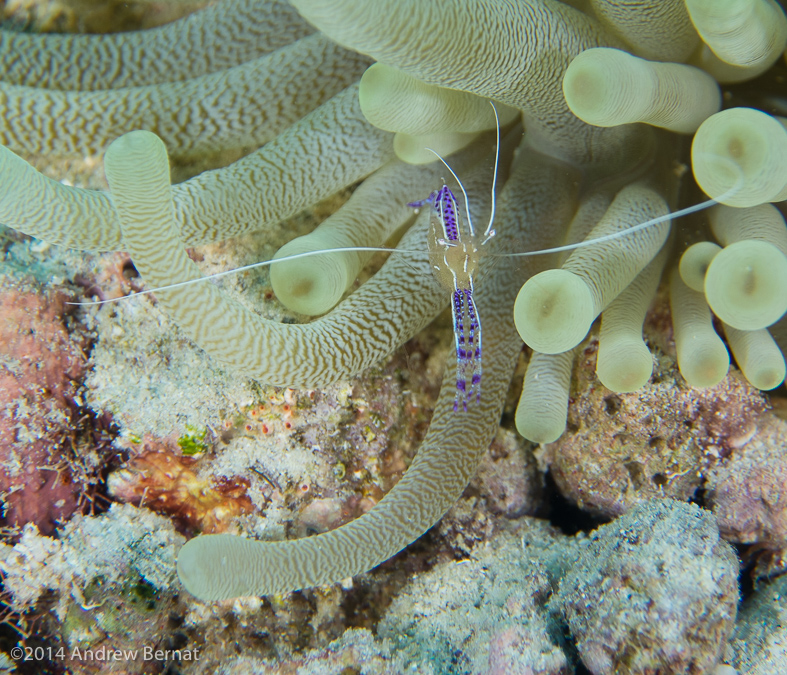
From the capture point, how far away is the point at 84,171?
2443 mm

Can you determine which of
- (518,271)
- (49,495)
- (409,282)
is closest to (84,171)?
(49,495)

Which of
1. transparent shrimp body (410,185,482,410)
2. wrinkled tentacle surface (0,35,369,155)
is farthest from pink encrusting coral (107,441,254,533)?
wrinkled tentacle surface (0,35,369,155)

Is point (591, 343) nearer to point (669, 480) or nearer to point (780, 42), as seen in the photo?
point (669, 480)

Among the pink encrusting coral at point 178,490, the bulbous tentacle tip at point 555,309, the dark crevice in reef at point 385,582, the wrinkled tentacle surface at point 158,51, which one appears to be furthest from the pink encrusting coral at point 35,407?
the bulbous tentacle tip at point 555,309

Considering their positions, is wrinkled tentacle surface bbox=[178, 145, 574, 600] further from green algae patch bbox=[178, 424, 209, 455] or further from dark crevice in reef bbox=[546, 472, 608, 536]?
dark crevice in reef bbox=[546, 472, 608, 536]

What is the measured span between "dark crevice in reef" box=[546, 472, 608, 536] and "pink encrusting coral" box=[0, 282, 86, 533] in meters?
2.34

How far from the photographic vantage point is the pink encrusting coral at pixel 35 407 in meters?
2.20

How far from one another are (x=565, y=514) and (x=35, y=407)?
8.66 feet

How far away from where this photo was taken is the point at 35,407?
2246 millimetres

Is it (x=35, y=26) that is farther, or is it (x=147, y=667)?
(x=35, y=26)

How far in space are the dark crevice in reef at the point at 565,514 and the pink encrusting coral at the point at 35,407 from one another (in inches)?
92.2

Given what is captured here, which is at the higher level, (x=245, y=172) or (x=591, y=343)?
(x=245, y=172)

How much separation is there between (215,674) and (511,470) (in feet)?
5.26

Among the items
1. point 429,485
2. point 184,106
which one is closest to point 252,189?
point 184,106
